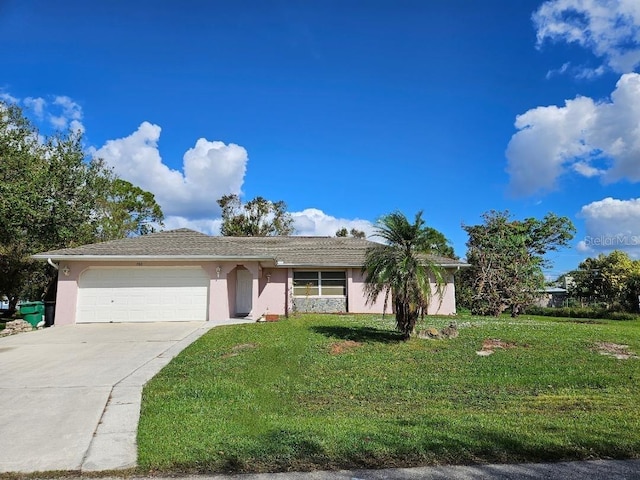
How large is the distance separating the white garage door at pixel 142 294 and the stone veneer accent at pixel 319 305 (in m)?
4.96

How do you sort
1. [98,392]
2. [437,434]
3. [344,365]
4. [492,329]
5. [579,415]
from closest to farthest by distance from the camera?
[437,434] → [579,415] → [98,392] → [344,365] → [492,329]

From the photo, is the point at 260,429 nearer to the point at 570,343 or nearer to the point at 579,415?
the point at 579,415

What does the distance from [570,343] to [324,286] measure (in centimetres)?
1195

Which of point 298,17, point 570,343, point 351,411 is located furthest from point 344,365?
point 298,17

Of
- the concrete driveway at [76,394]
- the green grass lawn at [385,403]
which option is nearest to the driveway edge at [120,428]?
the concrete driveway at [76,394]

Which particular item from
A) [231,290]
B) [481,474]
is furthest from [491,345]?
[231,290]

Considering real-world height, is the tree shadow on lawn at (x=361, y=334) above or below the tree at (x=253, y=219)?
below

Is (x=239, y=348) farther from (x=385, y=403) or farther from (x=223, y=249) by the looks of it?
(x=223, y=249)

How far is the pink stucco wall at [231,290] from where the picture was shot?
16672 mm

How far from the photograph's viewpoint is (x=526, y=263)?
24234 mm

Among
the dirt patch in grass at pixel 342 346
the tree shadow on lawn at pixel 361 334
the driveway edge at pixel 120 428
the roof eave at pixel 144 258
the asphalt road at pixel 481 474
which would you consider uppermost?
the roof eave at pixel 144 258

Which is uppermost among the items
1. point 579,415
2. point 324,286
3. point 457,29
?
point 457,29

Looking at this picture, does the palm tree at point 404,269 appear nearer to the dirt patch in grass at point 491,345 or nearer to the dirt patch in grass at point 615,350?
the dirt patch in grass at point 491,345

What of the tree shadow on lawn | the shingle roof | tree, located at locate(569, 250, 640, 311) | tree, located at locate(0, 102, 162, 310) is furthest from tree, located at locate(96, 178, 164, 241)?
tree, located at locate(569, 250, 640, 311)
